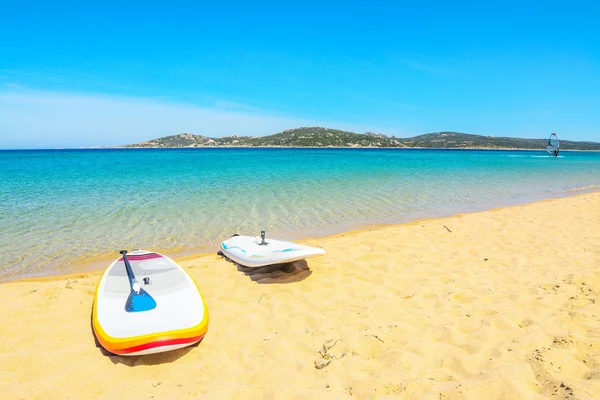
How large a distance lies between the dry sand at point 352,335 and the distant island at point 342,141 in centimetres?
13367

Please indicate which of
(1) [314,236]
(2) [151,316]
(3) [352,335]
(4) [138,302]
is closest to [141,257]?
(4) [138,302]

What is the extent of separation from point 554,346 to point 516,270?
2.75 meters

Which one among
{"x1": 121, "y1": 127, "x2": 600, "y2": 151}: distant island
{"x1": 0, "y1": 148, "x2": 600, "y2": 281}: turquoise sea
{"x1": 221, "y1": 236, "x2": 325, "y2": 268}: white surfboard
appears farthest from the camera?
{"x1": 121, "y1": 127, "x2": 600, "y2": 151}: distant island

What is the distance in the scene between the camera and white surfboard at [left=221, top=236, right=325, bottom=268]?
5.84 meters

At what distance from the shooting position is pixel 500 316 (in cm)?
438

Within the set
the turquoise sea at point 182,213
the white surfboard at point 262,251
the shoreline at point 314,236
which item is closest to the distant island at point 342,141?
the turquoise sea at point 182,213

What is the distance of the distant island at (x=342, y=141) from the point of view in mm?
141125

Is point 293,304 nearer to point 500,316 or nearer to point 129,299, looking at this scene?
point 129,299

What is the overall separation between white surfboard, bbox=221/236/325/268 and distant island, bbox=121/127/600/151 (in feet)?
434

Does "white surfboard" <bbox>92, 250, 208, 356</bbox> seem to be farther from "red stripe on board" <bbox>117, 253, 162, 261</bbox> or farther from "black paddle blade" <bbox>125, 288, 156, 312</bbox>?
"red stripe on board" <bbox>117, 253, 162, 261</bbox>

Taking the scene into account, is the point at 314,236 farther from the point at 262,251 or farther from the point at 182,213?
the point at 182,213

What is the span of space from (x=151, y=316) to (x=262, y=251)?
2.74 meters

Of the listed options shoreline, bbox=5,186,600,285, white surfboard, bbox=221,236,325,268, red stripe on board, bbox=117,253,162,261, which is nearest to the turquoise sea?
shoreline, bbox=5,186,600,285

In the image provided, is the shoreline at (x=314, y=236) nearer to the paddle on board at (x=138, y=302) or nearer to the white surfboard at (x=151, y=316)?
the white surfboard at (x=151, y=316)
